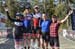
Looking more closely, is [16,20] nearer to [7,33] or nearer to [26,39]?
[26,39]

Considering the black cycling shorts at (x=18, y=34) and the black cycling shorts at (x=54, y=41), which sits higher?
the black cycling shorts at (x=18, y=34)

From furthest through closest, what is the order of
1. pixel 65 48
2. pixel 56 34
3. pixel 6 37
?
pixel 6 37 → pixel 65 48 → pixel 56 34

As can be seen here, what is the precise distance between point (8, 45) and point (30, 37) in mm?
788

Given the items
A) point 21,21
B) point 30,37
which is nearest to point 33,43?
point 30,37

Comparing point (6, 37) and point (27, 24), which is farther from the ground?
point (27, 24)

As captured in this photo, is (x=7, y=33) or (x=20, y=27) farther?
(x=7, y=33)

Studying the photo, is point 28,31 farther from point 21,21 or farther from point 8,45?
point 8,45

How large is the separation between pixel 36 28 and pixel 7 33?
1568 mm

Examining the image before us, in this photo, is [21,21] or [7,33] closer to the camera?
[21,21]

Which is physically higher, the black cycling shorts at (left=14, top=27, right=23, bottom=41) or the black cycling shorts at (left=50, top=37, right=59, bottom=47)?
the black cycling shorts at (left=14, top=27, right=23, bottom=41)

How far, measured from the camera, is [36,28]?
598 centimetres

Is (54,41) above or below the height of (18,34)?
below

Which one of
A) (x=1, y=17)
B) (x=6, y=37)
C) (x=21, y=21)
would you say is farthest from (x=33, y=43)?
(x=1, y=17)

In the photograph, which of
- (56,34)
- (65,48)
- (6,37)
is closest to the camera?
(56,34)
